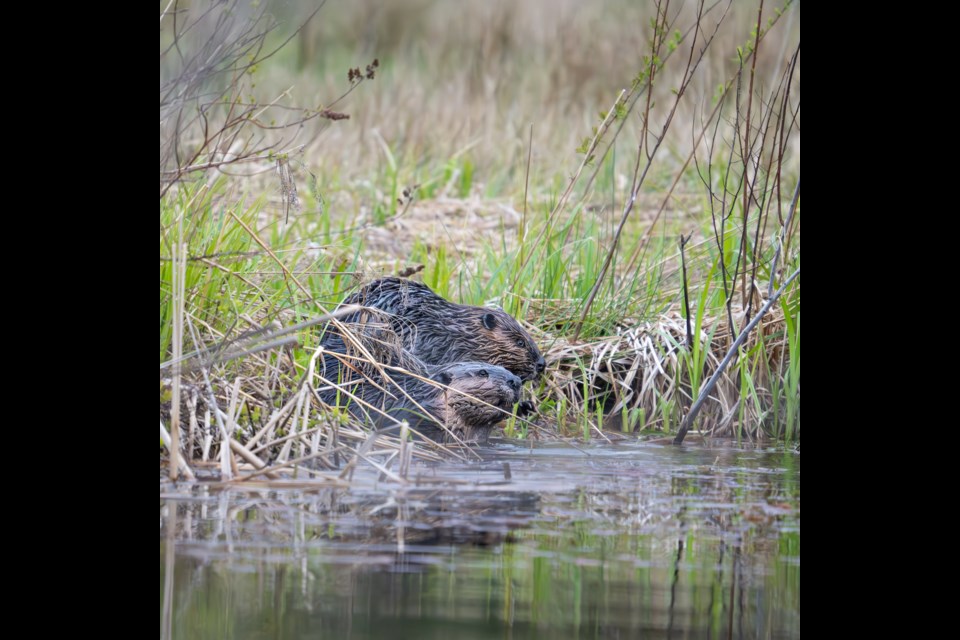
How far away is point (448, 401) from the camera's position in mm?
5047

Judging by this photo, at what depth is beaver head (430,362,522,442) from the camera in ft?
16.5

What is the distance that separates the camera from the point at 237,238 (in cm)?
563

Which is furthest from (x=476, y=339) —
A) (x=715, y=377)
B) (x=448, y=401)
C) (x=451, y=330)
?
(x=715, y=377)

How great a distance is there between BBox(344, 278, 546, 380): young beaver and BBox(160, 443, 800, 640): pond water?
1.27 m

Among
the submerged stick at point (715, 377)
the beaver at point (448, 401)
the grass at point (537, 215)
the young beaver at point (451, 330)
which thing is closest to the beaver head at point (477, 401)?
the beaver at point (448, 401)

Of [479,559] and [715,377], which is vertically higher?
[715,377]

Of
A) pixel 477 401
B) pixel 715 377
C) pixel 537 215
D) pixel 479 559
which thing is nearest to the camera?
pixel 479 559

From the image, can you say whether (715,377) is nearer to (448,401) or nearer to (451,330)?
(448,401)

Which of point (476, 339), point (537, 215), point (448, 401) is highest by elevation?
point (537, 215)

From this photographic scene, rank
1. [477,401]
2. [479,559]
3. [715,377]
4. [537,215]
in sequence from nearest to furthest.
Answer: [479,559], [477,401], [715,377], [537,215]

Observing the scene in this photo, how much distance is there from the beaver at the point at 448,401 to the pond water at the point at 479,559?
23.6 inches

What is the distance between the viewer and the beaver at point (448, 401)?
4.99 m

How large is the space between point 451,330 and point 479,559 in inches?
90.7

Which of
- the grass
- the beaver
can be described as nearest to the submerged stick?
the grass
